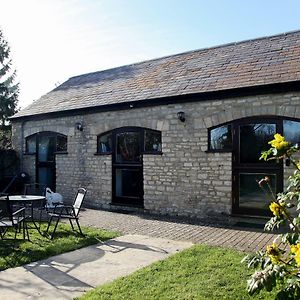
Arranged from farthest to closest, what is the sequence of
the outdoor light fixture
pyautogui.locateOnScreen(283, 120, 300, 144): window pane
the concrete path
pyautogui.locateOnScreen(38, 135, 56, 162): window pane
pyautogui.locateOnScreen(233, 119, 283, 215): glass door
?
pyautogui.locateOnScreen(38, 135, 56, 162): window pane, the outdoor light fixture, pyautogui.locateOnScreen(233, 119, 283, 215): glass door, pyautogui.locateOnScreen(283, 120, 300, 144): window pane, the concrete path

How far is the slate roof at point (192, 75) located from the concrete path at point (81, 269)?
461 centimetres

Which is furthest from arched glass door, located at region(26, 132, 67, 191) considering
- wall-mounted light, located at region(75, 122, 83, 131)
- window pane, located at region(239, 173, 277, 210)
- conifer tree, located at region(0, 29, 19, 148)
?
conifer tree, located at region(0, 29, 19, 148)

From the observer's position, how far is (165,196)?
10000mm

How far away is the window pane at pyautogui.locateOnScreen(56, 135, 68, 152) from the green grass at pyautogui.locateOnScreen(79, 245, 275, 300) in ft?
26.7

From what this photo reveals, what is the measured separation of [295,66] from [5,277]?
7.69 metres

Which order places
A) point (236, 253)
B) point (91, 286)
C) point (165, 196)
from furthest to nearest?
point (165, 196) → point (236, 253) → point (91, 286)

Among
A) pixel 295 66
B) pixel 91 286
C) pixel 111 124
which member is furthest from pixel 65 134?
pixel 91 286

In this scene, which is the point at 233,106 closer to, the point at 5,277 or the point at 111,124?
the point at 111,124

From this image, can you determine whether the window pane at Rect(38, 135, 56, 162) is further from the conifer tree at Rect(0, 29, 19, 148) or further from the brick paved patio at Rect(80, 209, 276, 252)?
the conifer tree at Rect(0, 29, 19, 148)

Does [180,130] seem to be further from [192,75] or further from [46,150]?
[46,150]

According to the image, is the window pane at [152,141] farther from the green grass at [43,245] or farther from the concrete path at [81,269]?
the concrete path at [81,269]

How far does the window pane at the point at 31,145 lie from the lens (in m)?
14.1

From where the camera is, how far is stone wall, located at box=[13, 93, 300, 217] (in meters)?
8.86

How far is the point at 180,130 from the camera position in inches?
383
